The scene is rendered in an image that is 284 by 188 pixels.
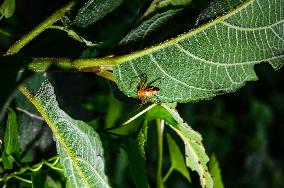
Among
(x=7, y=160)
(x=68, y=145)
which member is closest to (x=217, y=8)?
(x=68, y=145)

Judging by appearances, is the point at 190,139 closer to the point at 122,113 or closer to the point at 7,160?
the point at 7,160

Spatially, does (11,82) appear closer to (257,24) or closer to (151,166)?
(257,24)

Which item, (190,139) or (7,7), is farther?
(190,139)

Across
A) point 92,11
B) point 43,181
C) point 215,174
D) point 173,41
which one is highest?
point 92,11

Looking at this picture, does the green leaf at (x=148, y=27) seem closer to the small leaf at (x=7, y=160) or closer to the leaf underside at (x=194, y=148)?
the leaf underside at (x=194, y=148)

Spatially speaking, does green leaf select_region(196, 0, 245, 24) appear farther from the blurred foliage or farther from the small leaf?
the small leaf

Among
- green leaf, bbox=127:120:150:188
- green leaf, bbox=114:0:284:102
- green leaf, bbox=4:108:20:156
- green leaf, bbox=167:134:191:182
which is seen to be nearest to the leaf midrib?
green leaf, bbox=114:0:284:102
